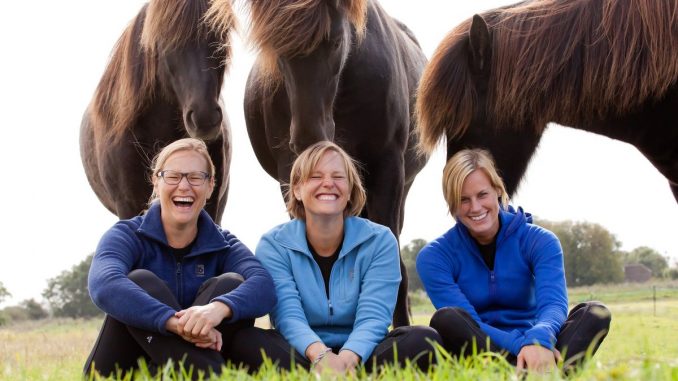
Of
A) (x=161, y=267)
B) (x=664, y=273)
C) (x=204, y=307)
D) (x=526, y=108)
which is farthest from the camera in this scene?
(x=664, y=273)

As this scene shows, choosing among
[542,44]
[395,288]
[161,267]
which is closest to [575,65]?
[542,44]

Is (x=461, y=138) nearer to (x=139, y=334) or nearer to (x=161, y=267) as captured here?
(x=161, y=267)

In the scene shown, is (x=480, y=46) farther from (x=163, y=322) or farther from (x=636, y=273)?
(x=636, y=273)

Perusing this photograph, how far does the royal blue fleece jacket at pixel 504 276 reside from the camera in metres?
3.95

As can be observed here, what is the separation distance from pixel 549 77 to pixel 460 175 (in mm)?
1177

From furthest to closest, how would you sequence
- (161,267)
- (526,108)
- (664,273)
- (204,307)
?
1. (664,273)
2. (526,108)
3. (161,267)
4. (204,307)

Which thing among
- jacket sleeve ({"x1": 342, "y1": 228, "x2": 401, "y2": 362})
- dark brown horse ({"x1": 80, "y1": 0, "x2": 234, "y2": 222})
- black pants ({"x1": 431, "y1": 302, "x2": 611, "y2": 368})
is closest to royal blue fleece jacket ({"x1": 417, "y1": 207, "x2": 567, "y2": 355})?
black pants ({"x1": 431, "y1": 302, "x2": 611, "y2": 368})

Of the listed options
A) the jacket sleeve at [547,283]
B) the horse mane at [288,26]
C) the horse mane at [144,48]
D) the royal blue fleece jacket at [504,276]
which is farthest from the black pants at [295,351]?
the horse mane at [144,48]

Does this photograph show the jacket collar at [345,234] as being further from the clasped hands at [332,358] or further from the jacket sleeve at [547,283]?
the jacket sleeve at [547,283]

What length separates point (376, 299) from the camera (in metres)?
3.86

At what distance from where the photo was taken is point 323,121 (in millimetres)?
4988

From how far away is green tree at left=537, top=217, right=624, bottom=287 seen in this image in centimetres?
4578

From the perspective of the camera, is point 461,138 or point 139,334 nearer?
point 139,334

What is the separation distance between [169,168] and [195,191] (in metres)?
0.18
